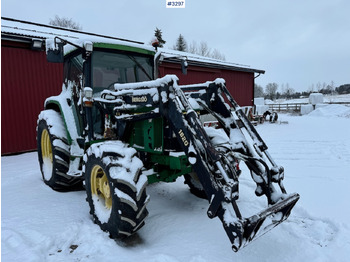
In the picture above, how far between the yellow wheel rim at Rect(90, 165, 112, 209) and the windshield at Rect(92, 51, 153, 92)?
4.22 feet

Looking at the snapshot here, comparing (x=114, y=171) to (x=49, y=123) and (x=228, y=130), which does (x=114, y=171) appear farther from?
(x=49, y=123)

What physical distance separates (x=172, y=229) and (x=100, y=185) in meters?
1.06

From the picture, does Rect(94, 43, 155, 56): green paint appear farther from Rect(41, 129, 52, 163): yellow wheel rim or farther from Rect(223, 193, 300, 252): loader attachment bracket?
Rect(223, 193, 300, 252): loader attachment bracket

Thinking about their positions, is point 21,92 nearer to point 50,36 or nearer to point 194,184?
point 50,36

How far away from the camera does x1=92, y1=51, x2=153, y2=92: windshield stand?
3.83 m

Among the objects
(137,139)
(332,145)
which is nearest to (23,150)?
(137,139)

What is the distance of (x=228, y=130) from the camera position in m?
3.45

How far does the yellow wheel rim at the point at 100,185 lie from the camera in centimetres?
319

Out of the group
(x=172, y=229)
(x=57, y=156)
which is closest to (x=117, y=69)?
(x=57, y=156)

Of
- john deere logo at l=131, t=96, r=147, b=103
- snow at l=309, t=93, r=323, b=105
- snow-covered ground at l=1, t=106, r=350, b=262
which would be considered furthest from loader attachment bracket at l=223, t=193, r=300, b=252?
snow at l=309, t=93, r=323, b=105

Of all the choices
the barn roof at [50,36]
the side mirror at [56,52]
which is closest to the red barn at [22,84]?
the barn roof at [50,36]

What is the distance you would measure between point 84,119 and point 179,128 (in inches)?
77.3

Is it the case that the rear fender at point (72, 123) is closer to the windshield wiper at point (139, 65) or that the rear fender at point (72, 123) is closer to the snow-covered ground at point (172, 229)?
the snow-covered ground at point (172, 229)

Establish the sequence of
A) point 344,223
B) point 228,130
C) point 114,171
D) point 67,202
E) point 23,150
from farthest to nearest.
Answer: point 23,150 → point 67,202 → point 228,130 → point 344,223 → point 114,171
